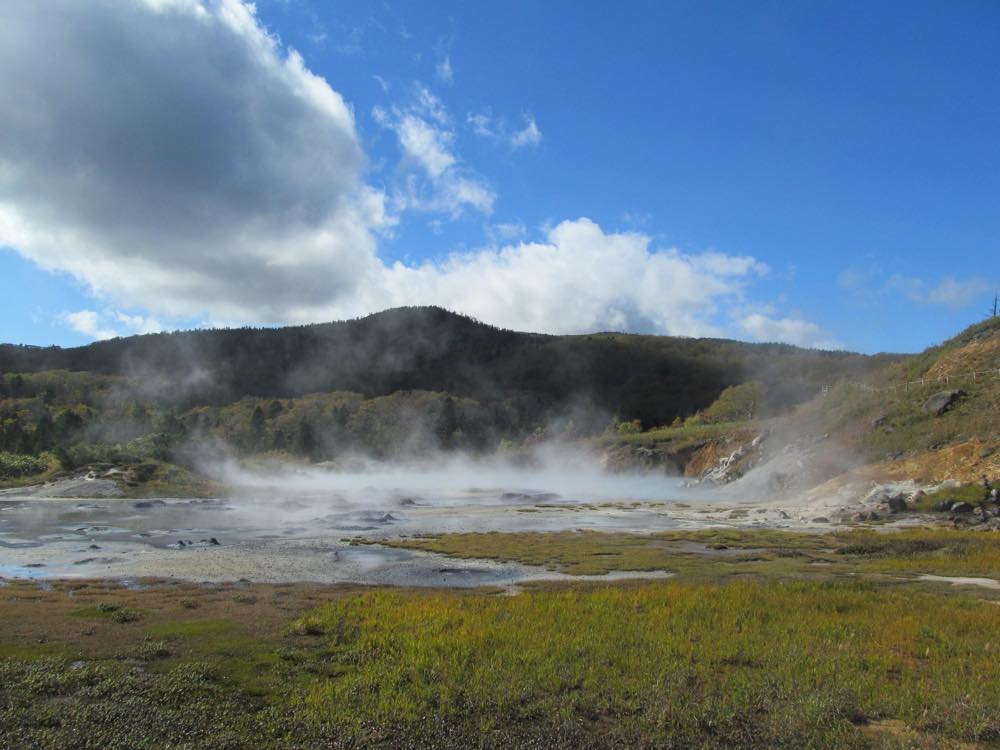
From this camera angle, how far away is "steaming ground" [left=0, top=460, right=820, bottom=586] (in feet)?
84.4

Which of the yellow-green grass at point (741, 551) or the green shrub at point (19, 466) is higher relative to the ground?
the green shrub at point (19, 466)

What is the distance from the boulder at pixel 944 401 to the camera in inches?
2083

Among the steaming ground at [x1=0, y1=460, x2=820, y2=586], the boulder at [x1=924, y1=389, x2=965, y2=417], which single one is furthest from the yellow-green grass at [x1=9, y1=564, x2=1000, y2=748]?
the boulder at [x1=924, y1=389, x2=965, y2=417]

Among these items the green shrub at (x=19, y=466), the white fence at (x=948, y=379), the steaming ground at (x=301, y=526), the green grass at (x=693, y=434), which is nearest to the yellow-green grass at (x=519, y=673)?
the steaming ground at (x=301, y=526)

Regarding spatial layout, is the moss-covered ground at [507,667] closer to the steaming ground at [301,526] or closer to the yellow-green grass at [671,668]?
the yellow-green grass at [671,668]

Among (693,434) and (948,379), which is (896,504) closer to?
(948,379)

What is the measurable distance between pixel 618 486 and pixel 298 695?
91.1 meters

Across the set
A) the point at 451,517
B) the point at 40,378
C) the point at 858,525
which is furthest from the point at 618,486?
the point at 40,378

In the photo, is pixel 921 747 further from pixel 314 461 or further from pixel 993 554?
pixel 314 461

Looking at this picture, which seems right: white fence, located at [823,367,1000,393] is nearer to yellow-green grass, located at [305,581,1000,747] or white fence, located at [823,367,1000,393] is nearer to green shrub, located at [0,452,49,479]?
yellow-green grass, located at [305,581,1000,747]

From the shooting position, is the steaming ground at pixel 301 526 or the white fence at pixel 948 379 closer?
the steaming ground at pixel 301 526

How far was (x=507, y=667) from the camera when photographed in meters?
12.0

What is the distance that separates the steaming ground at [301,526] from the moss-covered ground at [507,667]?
6.06 metres

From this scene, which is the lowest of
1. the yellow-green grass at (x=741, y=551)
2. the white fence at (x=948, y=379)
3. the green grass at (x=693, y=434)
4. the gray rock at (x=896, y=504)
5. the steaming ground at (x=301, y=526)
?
the steaming ground at (x=301, y=526)
